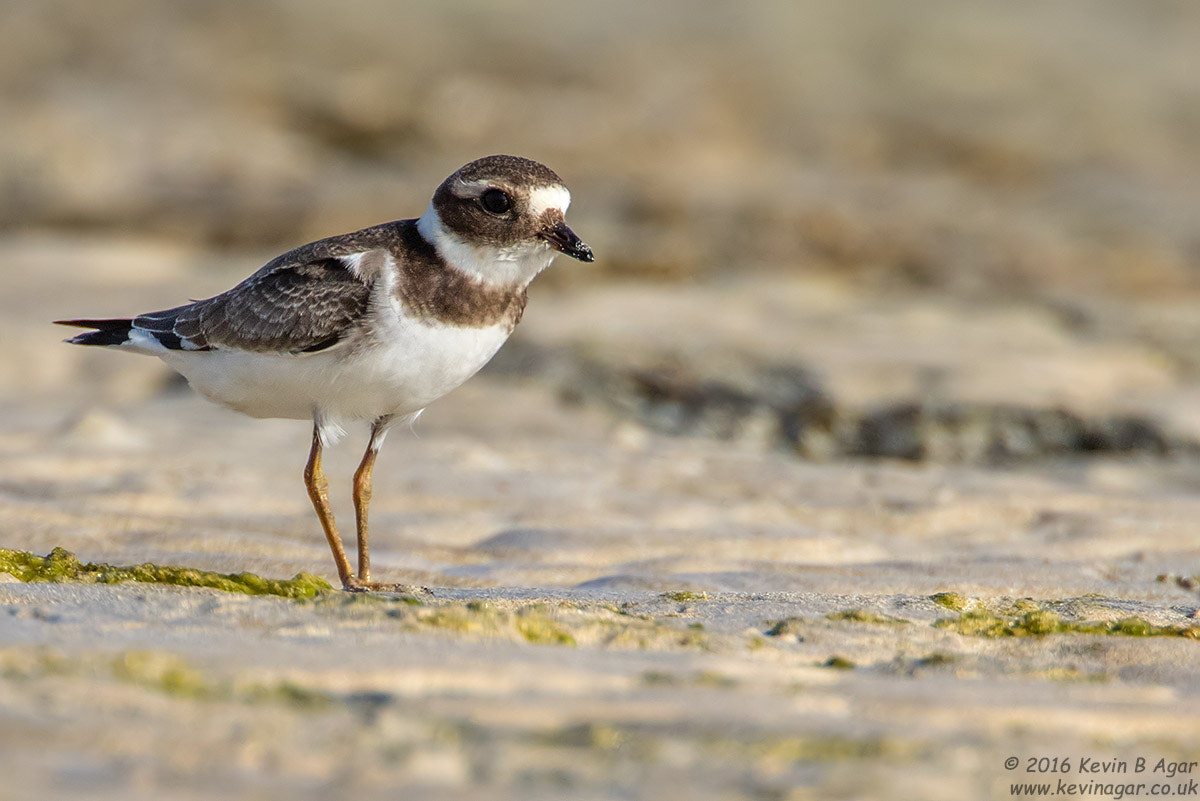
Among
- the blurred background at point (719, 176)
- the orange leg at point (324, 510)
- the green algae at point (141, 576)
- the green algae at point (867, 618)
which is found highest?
the blurred background at point (719, 176)

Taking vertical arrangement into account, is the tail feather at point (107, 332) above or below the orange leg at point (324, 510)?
above

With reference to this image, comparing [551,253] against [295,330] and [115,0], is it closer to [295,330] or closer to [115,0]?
[295,330]

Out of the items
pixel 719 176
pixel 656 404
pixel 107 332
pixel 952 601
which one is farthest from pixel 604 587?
pixel 719 176

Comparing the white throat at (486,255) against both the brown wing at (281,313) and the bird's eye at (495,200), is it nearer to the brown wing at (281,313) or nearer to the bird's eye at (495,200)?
the bird's eye at (495,200)

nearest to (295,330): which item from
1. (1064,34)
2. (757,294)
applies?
(757,294)

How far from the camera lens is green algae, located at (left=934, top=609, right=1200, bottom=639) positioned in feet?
12.1

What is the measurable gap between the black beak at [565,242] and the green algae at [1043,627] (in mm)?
1816

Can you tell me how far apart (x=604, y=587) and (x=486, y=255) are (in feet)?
4.12

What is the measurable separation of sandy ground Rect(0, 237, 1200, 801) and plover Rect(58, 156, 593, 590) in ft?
2.15

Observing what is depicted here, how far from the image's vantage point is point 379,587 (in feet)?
14.8

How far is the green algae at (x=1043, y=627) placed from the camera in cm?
368

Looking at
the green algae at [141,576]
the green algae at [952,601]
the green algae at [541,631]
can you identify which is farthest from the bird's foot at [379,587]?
the green algae at [952,601]

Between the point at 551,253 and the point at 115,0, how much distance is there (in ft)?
53.9

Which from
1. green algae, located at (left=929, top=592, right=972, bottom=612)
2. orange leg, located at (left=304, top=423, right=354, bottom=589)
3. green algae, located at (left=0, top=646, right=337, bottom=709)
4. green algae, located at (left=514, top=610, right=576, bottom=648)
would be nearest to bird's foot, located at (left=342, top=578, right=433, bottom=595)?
orange leg, located at (left=304, top=423, right=354, bottom=589)
